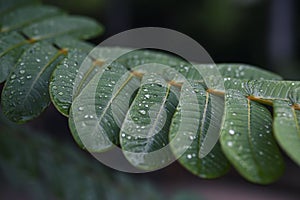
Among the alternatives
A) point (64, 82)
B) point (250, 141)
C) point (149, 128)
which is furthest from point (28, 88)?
point (250, 141)

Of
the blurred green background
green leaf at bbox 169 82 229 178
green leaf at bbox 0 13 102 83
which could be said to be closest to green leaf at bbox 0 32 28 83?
green leaf at bbox 0 13 102 83

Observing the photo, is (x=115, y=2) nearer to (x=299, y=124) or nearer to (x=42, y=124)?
(x=42, y=124)

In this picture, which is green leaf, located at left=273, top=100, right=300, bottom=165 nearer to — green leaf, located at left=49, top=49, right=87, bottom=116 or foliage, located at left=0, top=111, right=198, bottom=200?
green leaf, located at left=49, top=49, right=87, bottom=116

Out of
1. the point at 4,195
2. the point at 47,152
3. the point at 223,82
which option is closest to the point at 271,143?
the point at 223,82

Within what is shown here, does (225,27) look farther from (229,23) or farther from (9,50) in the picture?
(9,50)

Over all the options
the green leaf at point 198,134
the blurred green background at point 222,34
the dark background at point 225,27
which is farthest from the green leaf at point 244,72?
the dark background at point 225,27
